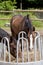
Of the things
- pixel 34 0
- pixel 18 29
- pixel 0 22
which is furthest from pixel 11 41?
pixel 34 0

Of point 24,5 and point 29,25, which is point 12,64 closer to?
point 29,25

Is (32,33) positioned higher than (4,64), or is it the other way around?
(4,64)

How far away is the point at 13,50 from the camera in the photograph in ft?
16.6

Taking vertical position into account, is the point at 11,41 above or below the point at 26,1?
above

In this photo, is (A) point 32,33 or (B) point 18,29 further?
(B) point 18,29

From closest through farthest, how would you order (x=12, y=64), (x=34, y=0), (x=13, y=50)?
(x=12, y=64) → (x=13, y=50) → (x=34, y=0)

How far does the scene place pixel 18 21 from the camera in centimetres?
791

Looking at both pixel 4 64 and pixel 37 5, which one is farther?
pixel 37 5

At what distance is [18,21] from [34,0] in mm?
17587

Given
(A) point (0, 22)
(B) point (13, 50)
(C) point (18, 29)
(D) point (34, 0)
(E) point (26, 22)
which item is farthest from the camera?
(D) point (34, 0)

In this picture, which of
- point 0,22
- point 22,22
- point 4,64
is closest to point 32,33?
point 22,22

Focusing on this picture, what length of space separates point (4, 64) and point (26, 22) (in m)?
3.39

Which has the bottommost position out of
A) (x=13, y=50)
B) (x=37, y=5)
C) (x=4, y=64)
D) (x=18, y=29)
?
(x=37, y=5)

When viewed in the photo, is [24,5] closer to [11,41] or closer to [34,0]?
[34,0]
